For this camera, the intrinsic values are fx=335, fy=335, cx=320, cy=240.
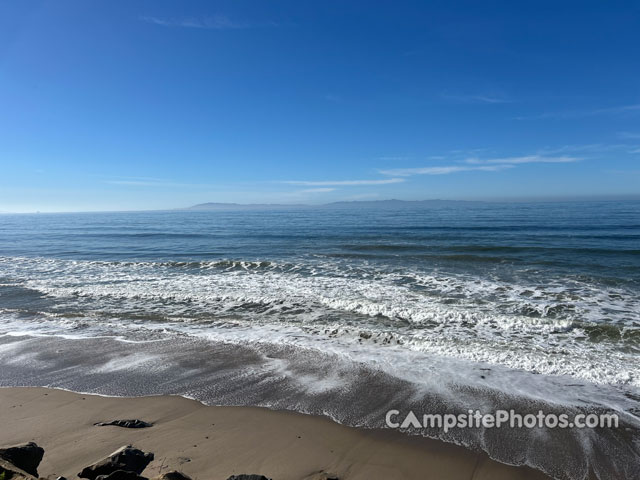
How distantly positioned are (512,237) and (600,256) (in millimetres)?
7880

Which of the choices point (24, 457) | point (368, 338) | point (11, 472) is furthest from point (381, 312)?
point (11, 472)

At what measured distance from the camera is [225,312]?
10.4 metres

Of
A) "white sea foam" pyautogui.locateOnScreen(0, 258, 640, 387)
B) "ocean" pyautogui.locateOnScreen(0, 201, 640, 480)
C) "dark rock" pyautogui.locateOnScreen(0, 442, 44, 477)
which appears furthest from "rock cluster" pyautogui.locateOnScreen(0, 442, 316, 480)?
"white sea foam" pyautogui.locateOnScreen(0, 258, 640, 387)

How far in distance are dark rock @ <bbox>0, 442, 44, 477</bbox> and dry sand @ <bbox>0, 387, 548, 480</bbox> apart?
25 cm

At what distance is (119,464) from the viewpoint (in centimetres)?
341

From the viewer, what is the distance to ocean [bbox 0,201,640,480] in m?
5.16

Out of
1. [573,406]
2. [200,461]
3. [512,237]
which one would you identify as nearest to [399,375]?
[573,406]

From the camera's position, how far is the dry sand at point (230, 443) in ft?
12.6

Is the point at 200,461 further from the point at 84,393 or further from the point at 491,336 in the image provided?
the point at 491,336

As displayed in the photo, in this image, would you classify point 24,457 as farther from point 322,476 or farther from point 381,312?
point 381,312

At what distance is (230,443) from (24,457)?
6.92 feet

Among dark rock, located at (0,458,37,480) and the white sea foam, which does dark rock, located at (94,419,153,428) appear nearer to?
dark rock, located at (0,458,37,480)

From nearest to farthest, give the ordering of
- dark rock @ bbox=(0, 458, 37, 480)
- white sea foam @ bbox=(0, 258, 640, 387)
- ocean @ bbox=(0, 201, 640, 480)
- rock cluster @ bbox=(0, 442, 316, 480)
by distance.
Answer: dark rock @ bbox=(0, 458, 37, 480) → rock cluster @ bbox=(0, 442, 316, 480) → ocean @ bbox=(0, 201, 640, 480) → white sea foam @ bbox=(0, 258, 640, 387)

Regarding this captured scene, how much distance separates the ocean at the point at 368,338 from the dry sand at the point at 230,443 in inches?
11.9
